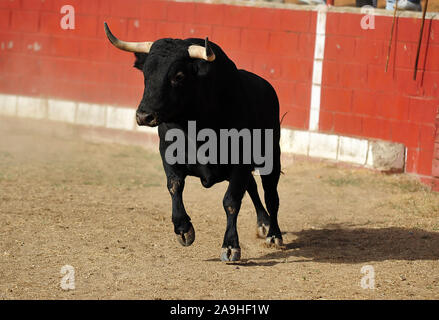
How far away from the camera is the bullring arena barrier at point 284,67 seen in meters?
9.95

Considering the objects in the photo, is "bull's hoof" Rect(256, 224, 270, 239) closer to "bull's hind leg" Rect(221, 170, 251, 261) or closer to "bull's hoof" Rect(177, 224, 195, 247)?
"bull's hind leg" Rect(221, 170, 251, 261)

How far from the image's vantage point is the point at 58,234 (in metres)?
6.88

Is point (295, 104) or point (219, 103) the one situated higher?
point (219, 103)

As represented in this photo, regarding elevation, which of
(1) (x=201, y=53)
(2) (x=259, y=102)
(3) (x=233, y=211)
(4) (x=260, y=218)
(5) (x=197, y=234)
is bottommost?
(5) (x=197, y=234)

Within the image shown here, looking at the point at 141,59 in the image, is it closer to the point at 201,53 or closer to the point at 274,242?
the point at 201,53

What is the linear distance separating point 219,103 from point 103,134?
20.2 ft

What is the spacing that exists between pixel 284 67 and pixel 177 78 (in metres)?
5.13

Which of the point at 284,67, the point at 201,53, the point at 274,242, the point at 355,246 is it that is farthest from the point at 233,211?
the point at 284,67

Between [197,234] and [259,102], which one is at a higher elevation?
[259,102]

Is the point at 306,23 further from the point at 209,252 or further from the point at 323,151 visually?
the point at 209,252

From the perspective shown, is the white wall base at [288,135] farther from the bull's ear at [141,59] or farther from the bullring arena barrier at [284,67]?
the bull's ear at [141,59]

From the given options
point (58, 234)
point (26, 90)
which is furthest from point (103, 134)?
point (58, 234)

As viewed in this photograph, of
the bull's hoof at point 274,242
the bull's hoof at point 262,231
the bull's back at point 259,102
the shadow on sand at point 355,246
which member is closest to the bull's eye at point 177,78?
the bull's back at point 259,102

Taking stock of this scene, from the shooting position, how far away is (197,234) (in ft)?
24.0
